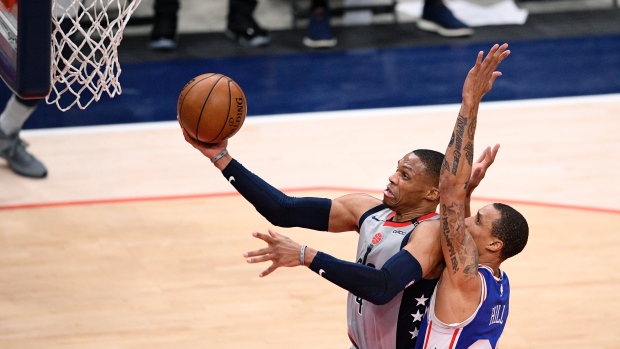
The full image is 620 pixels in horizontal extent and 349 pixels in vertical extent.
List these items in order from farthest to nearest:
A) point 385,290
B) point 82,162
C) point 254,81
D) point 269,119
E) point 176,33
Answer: point 176,33
point 254,81
point 269,119
point 82,162
point 385,290

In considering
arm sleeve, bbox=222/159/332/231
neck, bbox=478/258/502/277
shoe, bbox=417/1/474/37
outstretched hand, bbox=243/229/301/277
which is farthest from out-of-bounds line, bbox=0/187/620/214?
shoe, bbox=417/1/474/37

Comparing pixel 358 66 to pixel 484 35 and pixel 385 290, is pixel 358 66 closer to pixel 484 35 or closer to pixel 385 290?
pixel 484 35

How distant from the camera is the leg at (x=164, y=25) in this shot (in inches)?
349

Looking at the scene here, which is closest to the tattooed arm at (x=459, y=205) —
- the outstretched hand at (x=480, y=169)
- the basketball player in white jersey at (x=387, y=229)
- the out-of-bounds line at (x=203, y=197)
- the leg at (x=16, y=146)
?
the basketball player in white jersey at (x=387, y=229)

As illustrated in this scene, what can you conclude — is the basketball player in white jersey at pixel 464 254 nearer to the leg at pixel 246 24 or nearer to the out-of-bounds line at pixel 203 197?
the out-of-bounds line at pixel 203 197

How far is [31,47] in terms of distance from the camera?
3.20 m

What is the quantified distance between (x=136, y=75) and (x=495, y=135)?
10.6ft

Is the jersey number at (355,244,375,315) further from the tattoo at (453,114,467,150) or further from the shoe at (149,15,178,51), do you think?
the shoe at (149,15,178,51)

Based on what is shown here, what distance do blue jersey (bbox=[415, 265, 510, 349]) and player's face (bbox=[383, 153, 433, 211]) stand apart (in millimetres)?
348

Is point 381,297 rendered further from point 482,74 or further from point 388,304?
point 482,74

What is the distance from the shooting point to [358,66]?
877cm

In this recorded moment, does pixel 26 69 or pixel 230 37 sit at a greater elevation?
pixel 26 69

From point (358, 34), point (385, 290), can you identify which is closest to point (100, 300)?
point (385, 290)

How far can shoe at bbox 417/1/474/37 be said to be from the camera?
30.5 feet
